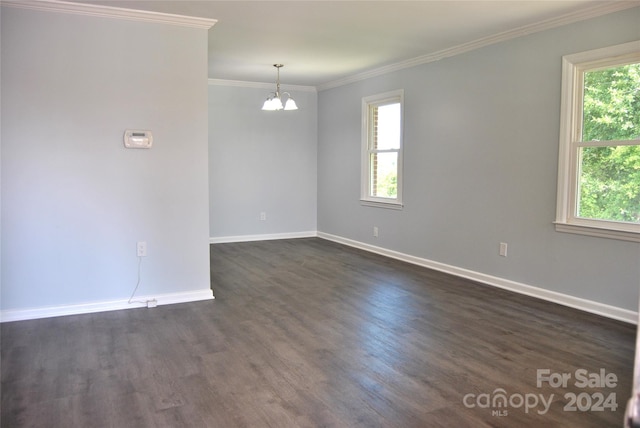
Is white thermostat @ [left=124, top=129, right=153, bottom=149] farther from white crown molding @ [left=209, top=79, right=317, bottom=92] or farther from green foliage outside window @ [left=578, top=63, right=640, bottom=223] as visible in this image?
green foliage outside window @ [left=578, top=63, right=640, bottom=223]

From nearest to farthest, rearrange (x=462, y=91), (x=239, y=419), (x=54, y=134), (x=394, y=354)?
(x=239, y=419) < (x=394, y=354) < (x=54, y=134) < (x=462, y=91)

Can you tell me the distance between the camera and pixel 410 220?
582cm

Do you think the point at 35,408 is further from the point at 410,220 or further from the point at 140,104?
the point at 410,220

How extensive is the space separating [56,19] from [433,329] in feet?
11.8

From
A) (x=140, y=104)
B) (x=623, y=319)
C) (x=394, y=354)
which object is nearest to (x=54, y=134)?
(x=140, y=104)

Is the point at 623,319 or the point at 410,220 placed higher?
the point at 410,220

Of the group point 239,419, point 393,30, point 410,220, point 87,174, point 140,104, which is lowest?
point 239,419

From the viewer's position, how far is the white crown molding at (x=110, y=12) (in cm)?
353

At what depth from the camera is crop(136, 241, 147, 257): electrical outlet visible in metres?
4.04

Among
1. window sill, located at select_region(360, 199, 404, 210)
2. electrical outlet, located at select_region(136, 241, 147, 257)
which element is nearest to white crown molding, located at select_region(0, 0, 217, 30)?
electrical outlet, located at select_region(136, 241, 147, 257)

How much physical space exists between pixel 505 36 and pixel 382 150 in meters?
2.25

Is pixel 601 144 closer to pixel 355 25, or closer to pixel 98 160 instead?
pixel 355 25

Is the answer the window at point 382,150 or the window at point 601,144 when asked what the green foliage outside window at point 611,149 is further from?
the window at point 382,150

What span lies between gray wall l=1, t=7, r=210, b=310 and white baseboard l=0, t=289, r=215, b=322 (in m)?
0.04
